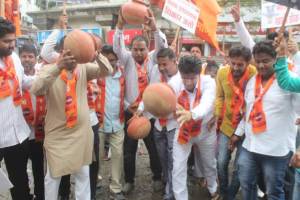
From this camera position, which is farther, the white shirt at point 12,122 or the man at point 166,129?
the man at point 166,129

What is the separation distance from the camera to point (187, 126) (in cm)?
457

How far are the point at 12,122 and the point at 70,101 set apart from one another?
2.06 ft

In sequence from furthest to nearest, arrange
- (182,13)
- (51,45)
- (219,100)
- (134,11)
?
(182,13)
(219,100)
(134,11)
(51,45)

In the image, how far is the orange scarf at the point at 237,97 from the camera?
454cm

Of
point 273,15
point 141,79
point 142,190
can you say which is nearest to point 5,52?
point 141,79

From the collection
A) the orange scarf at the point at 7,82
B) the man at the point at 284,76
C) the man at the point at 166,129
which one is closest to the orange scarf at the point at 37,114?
the orange scarf at the point at 7,82

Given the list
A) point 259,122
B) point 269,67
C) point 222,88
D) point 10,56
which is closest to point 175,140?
point 222,88

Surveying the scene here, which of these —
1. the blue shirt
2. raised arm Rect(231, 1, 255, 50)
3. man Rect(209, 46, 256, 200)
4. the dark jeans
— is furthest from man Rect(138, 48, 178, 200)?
the dark jeans

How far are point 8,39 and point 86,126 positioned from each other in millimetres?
1233

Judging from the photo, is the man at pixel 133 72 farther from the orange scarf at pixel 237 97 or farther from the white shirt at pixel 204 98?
Result: the orange scarf at pixel 237 97

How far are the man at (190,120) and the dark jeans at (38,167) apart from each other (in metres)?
1.62

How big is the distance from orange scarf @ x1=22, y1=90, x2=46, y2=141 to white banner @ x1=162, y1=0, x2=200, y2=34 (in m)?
2.43

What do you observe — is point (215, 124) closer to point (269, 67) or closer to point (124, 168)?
point (269, 67)

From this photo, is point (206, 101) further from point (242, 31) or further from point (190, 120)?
point (242, 31)
